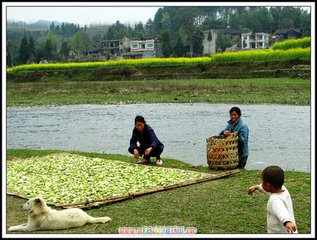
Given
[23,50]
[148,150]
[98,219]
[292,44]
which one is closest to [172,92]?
[292,44]

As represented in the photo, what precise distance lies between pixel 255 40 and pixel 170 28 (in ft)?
57.2

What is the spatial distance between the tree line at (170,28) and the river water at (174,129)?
2.52m

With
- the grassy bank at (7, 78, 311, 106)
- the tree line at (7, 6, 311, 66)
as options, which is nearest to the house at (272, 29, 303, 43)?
the tree line at (7, 6, 311, 66)

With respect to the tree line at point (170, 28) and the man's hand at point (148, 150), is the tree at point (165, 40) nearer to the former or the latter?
the tree line at point (170, 28)

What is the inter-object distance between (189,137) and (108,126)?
13.4 ft

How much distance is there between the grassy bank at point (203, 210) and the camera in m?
5.17

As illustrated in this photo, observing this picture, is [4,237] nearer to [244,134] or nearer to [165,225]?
[165,225]

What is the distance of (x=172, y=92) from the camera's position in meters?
26.8

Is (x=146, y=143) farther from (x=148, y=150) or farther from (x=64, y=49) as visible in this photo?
(x=64, y=49)

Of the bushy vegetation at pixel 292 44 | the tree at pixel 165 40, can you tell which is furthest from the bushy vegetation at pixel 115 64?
the tree at pixel 165 40

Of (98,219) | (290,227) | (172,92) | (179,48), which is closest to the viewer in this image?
(290,227)

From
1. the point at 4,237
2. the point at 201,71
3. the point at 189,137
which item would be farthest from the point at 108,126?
the point at 201,71

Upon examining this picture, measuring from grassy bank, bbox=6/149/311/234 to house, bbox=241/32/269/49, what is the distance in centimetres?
2261

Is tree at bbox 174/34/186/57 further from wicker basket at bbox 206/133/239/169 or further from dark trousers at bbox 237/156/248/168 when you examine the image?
wicker basket at bbox 206/133/239/169
